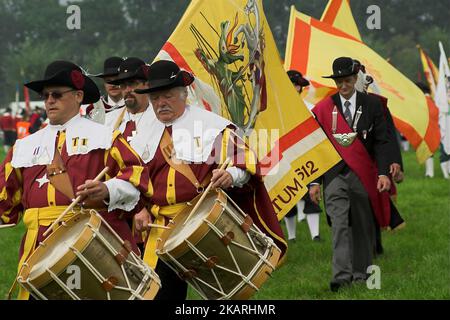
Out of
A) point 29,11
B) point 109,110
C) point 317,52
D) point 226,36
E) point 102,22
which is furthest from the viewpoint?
point 29,11

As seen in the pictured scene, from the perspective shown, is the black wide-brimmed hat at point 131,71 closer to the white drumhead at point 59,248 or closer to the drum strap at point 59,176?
the drum strap at point 59,176

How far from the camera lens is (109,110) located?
9.32m

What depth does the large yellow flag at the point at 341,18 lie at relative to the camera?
625 inches

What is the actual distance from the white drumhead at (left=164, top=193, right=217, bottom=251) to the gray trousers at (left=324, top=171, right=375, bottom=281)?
10.8 feet

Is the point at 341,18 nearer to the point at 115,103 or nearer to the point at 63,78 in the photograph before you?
the point at 115,103

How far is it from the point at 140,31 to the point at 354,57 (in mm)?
58986

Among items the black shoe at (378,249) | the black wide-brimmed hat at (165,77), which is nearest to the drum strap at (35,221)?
the black wide-brimmed hat at (165,77)

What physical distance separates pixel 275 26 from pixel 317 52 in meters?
54.9

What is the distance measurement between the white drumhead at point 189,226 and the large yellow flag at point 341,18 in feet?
32.1

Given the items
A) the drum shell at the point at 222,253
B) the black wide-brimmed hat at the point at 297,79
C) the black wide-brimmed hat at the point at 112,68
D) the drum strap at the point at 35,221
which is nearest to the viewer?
the drum shell at the point at 222,253

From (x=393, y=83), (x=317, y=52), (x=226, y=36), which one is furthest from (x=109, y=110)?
(x=393, y=83)

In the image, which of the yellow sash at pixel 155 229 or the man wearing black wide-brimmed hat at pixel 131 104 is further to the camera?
the man wearing black wide-brimmed hat at pixel 131 104

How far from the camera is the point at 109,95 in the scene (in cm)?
950

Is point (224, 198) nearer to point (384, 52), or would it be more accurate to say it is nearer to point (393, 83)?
point (393, 83)
